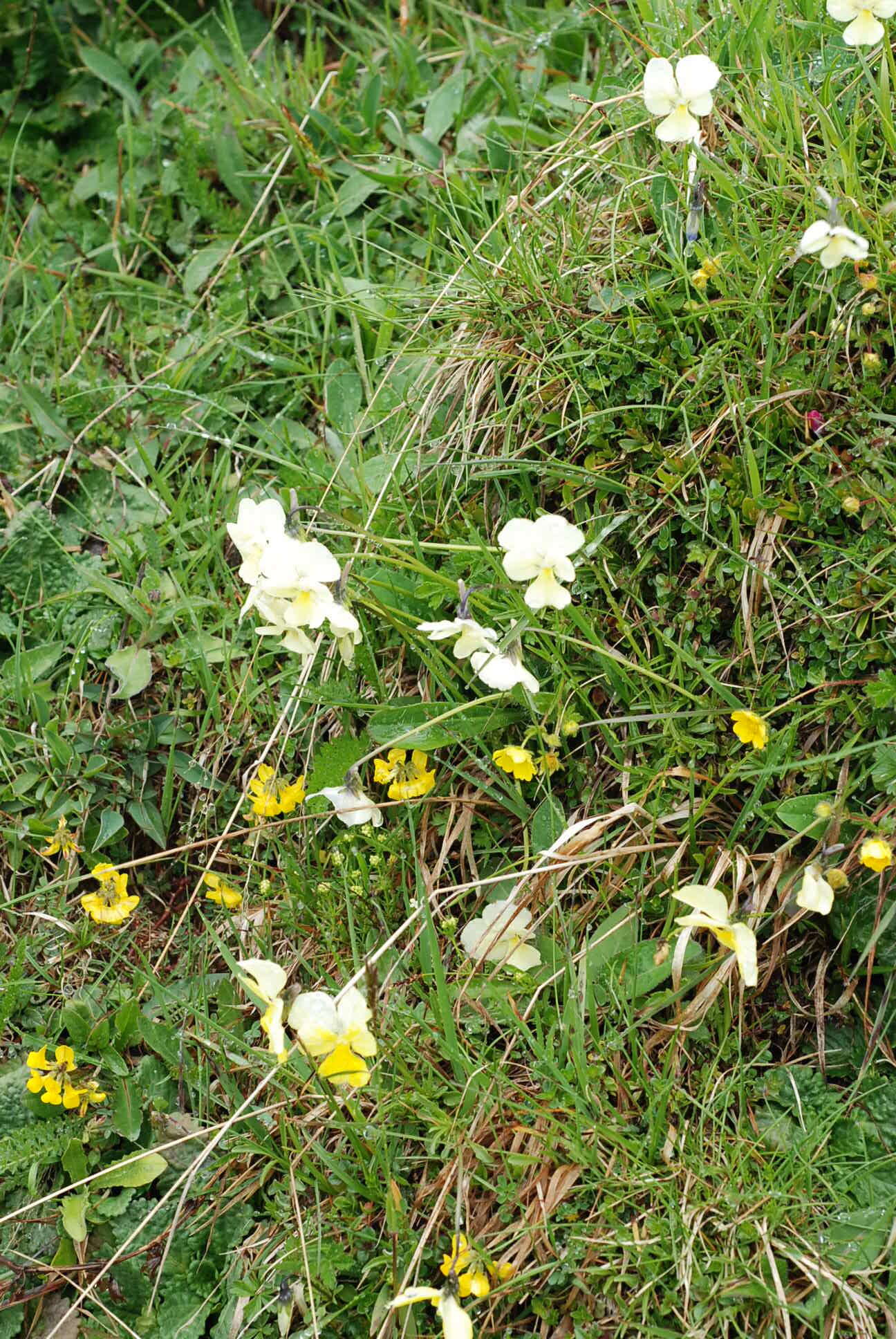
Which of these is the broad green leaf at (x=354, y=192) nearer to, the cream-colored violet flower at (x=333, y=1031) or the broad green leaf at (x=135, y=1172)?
the cream-colored violet flower at (x=333, y=1031)

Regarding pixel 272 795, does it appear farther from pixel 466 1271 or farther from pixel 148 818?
pixel 466 1271

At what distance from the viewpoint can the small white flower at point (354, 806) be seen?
195cm

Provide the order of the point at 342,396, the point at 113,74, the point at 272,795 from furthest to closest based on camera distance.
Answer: the point at 113,74 < the point at 342,396 < the point at 272,795

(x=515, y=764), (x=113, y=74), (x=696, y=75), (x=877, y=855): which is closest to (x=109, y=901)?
(x=515, y=764)

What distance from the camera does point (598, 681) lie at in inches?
80.5

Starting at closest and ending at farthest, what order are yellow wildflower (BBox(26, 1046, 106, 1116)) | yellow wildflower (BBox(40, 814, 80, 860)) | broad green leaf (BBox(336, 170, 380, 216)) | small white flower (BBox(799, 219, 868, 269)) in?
small white flower (BBox(799, 219, 868, 269)) → yellow wildflower (BBox(26, 1046, 106, 1116)) → yellow wildflower (BBox(40, 814, 80, 860)) → broad green leaf (BBox(336, 170, 380, 216))

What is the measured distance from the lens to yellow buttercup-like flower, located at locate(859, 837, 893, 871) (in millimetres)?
1641

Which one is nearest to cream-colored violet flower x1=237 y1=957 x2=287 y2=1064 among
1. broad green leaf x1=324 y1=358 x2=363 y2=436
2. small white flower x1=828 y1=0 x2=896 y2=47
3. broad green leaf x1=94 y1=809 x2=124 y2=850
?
broad green leaf x1=94 y1=809 x2=124 y2=850

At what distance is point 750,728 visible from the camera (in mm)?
1779

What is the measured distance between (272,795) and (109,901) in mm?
339

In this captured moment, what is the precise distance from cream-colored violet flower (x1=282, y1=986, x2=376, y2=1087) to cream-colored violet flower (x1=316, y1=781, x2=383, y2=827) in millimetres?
389

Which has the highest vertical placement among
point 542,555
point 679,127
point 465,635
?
point 679,127

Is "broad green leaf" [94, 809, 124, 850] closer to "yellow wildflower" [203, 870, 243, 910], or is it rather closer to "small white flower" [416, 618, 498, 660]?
"yellow wildflower" [203, 870, 243, 910]

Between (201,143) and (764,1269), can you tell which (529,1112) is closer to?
(764,1269)
